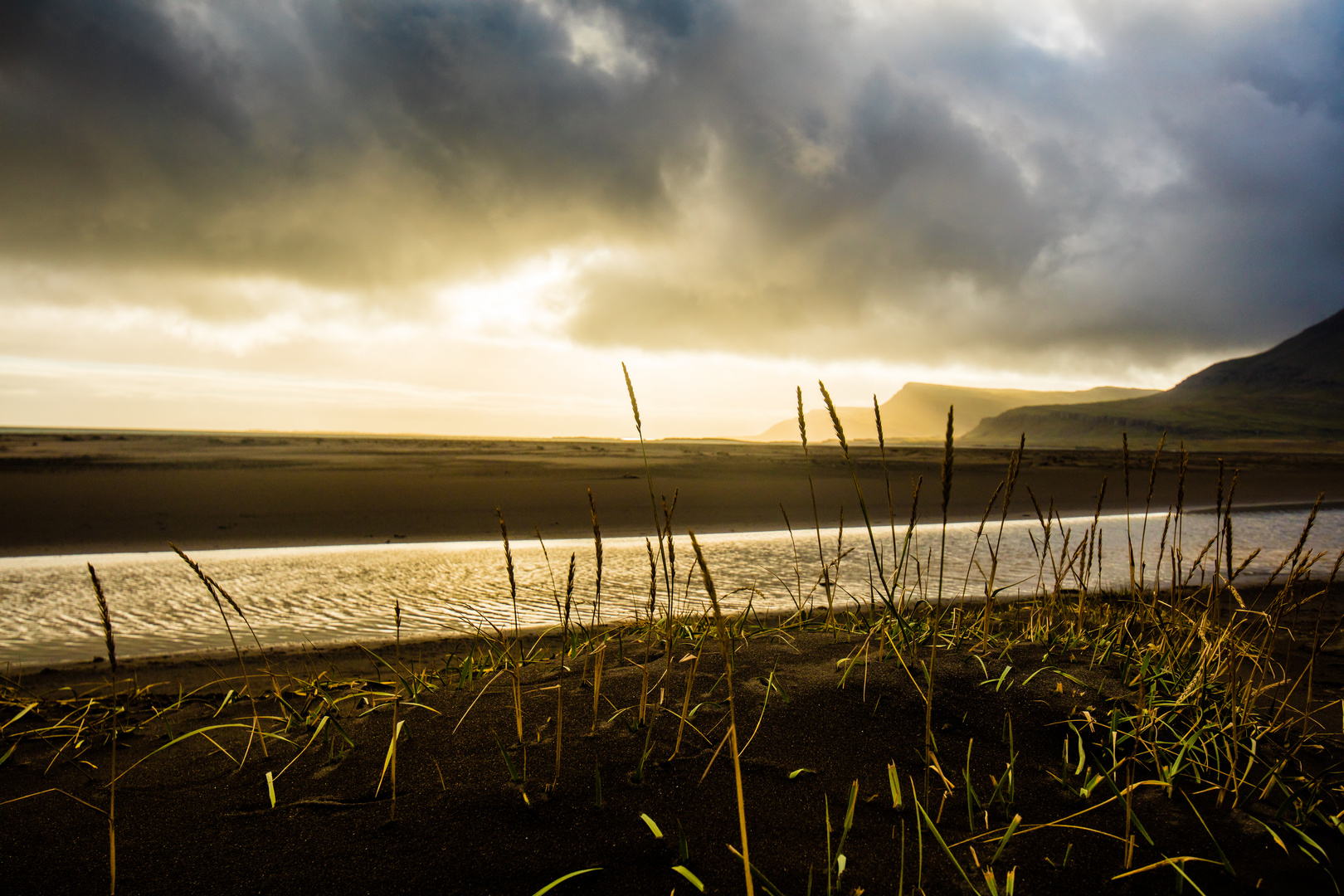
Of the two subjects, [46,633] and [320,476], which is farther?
[320,476]

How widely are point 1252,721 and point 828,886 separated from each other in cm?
164

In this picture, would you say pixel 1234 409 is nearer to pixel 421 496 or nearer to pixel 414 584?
pixel 421 496

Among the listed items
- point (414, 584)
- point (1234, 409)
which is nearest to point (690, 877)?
point (414, 584)

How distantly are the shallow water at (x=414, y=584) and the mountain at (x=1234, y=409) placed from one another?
72.0 meters

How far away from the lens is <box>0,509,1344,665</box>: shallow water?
15.7 ft

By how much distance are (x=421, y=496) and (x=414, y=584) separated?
7415 millimetres

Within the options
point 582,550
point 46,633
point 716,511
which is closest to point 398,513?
point 582,550

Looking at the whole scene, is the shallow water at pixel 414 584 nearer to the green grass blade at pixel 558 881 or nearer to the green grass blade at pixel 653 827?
the green grass blade at pixel 653 827

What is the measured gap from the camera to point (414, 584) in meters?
6.48

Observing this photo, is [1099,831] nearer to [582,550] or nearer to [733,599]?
[733,599]

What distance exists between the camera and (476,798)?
5.49 ft

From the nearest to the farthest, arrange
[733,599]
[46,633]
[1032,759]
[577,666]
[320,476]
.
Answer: [1032,759], [577,666], [46,633], [733,599], [320,476]

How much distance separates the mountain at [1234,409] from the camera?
71.7 meters

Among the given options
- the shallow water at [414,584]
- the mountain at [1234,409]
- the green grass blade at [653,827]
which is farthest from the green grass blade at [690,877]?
the mountain at [1234,409]
